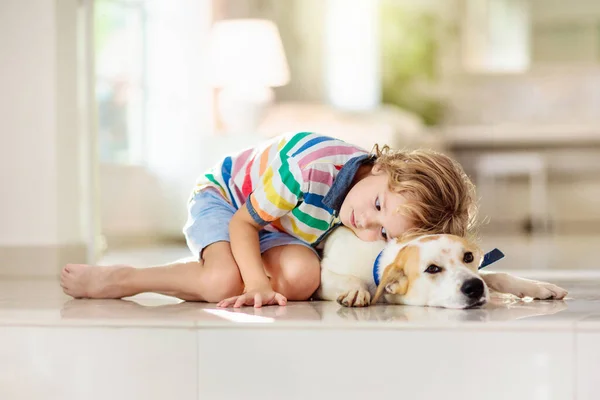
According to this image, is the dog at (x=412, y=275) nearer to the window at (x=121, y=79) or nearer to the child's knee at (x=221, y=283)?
the child's knee at (x=221, y=283)

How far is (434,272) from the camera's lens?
4.84 ft

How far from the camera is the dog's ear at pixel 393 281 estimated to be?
1.51 meters

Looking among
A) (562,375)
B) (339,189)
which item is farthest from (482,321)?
(339,189)

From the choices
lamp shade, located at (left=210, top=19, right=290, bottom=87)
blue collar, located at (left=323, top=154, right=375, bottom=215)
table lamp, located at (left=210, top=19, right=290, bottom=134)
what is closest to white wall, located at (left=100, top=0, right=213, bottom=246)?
table lamp, located at (left=210, top=19, right=290, bottom=134)

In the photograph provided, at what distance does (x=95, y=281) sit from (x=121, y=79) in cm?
283

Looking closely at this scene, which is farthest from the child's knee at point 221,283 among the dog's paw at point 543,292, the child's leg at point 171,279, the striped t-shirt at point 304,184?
the dog's paw at point 543,292

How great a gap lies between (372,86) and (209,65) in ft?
6.83

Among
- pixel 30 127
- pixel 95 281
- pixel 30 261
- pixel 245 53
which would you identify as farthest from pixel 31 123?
pixel 245 53

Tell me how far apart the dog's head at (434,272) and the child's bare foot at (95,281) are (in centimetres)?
57

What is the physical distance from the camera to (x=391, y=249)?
5.02ft

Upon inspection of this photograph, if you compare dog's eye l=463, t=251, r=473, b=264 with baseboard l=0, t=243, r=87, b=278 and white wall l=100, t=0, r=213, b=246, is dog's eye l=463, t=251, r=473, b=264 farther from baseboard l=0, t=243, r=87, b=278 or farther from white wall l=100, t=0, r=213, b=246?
white wall l=100, t=0, r=213, b=246

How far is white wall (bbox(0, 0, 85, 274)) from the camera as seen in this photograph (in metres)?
2.61

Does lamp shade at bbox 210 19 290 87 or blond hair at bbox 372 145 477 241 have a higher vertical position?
lamp shade at bbox 210 19 290 87

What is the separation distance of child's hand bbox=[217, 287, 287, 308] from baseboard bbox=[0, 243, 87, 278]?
1183 mm
